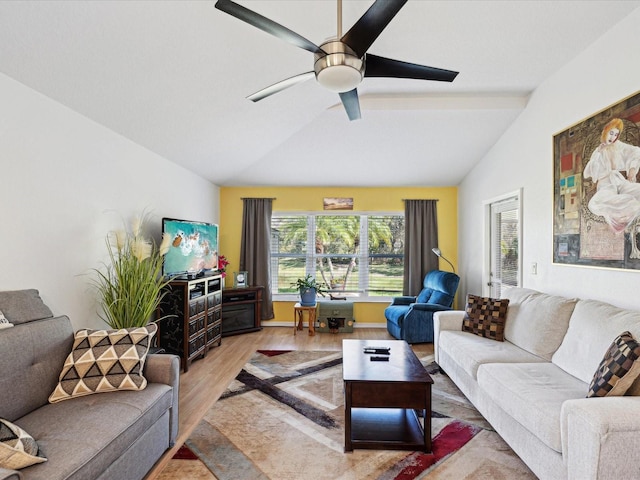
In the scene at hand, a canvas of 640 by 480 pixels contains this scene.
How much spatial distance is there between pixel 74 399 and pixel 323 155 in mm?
3935

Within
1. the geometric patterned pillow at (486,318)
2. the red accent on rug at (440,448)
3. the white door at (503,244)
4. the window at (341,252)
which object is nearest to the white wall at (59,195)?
the red accent on rug at (440,448)

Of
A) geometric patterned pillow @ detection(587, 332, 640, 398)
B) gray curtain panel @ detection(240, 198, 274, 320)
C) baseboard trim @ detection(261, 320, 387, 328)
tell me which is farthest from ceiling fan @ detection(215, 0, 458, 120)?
baseboard trim @ detection(261, 320, 387, 328)

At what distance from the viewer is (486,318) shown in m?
3.39

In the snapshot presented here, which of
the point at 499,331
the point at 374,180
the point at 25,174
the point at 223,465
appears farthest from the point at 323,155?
the point at 223,465

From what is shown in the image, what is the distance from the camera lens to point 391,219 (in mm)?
6031

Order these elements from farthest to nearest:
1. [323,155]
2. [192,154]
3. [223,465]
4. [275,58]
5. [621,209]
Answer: [323,155], [192,154], [275,58], [621,209], [223,465]

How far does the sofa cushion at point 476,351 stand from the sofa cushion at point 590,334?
27 cm

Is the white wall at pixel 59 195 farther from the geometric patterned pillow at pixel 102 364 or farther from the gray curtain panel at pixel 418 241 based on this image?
the gray curtain panel at pixel 418 241

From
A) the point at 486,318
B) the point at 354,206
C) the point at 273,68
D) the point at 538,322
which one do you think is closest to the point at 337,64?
the point at 273,68

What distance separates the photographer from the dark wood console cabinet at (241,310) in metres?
5.20

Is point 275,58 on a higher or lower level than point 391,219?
higher

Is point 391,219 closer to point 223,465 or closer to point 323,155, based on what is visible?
point 323,155

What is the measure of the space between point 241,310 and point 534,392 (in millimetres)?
4065

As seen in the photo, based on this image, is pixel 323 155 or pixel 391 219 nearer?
pixel 323 155
